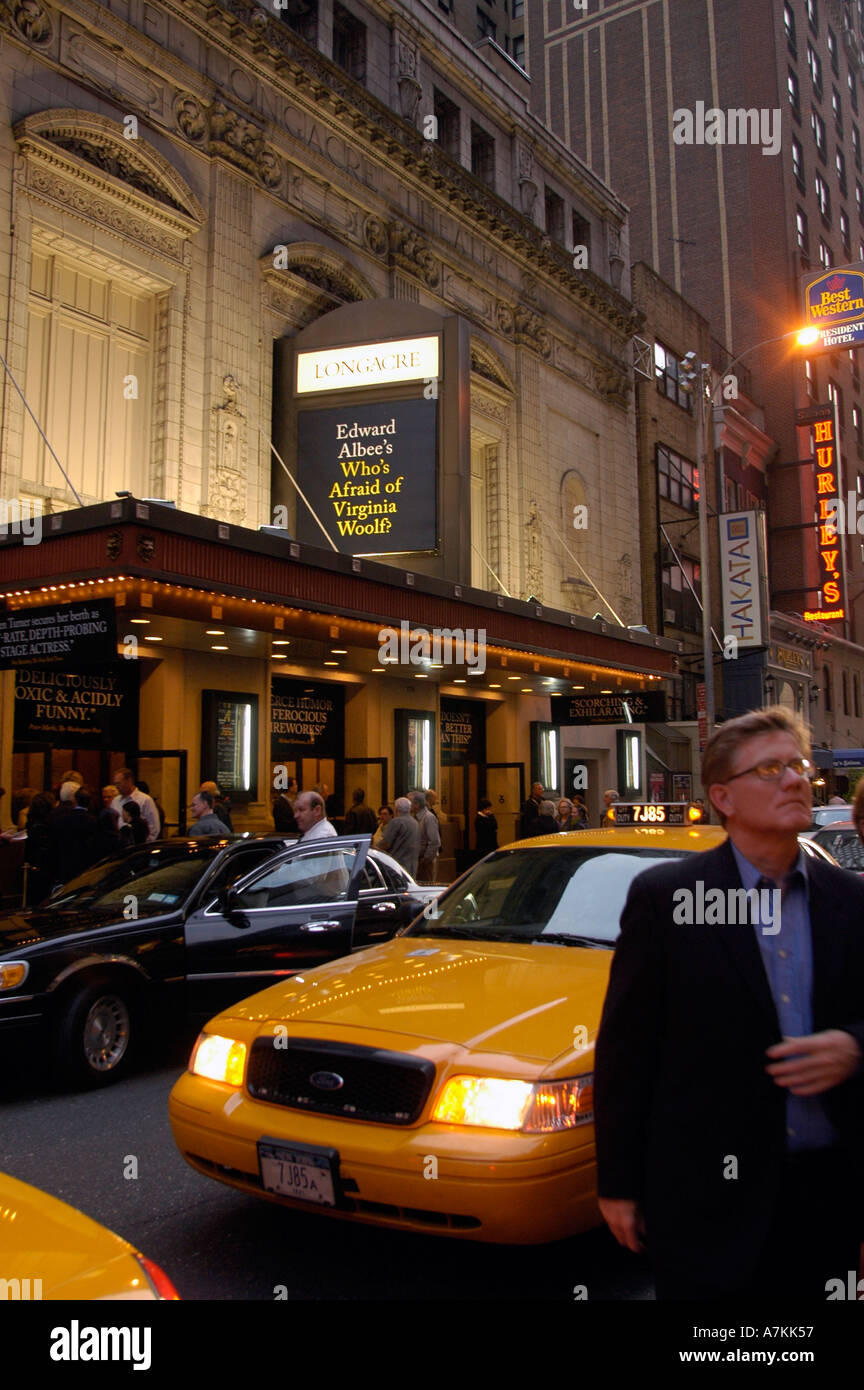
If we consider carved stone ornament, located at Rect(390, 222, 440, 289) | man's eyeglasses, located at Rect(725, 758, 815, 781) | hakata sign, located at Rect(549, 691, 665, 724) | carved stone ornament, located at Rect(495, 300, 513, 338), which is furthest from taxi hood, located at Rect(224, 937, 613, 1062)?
carved stone ornament, located at Rect(495, 300, 513, 338)

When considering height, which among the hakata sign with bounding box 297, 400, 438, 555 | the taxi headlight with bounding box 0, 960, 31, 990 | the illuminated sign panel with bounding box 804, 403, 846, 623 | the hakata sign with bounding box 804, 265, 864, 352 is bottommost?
the taxi headlight with bounding box 0, 960, 31, 990

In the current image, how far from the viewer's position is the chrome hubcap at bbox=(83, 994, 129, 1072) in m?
6.82

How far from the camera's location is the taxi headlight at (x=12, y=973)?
21.1ft

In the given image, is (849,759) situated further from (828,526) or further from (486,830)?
(486,830)

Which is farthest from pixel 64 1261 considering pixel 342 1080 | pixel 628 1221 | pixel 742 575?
pixel 742 575

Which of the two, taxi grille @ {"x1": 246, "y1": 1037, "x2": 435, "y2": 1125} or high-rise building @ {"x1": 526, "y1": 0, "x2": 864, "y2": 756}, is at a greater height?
high-rise building @ {"x1": 526, "y1": 0, "x2": 864, "y2": 756}

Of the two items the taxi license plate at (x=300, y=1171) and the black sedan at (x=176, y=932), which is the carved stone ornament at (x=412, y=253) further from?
the taxi license plate at (x=300, y=1171)

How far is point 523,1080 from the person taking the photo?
3627 mm

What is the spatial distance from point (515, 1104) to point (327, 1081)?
2.38ft

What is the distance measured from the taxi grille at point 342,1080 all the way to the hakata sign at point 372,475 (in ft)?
44.8

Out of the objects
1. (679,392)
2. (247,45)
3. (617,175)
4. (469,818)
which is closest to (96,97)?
(247,45)

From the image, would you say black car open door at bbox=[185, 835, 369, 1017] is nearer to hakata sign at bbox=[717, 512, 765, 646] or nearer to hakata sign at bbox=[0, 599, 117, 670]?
hakata sign at bbox=[0, 599, 117, 670]

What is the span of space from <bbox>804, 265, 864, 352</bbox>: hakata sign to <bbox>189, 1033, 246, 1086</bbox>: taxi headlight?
3912 centimetres

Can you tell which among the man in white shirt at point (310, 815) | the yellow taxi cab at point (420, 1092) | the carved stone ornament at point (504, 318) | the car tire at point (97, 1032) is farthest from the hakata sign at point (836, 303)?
the yellow taxi cab at point (420, 1092)
